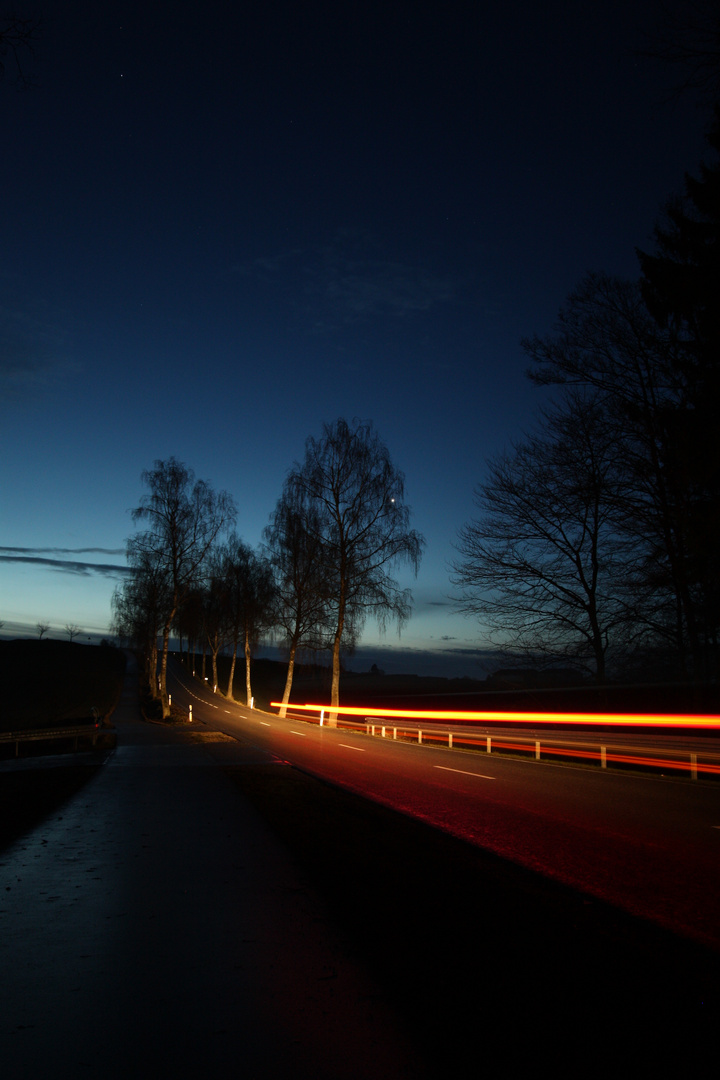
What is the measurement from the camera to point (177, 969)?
407 centimetres

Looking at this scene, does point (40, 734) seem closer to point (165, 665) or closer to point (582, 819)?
point (165, 665)

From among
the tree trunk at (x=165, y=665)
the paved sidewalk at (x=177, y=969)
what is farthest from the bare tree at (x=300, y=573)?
the paved sidewalk at (x=177, y=969)

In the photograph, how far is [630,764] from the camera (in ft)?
57.5

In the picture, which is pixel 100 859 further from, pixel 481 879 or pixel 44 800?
pixel 44 800

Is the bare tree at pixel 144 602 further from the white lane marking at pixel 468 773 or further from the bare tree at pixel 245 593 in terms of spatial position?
the white lane marking at pixel 468 773

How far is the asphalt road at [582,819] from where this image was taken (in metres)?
5.62

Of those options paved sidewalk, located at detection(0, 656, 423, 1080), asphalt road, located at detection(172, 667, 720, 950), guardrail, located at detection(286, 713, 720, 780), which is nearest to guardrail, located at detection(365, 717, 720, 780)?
guardrail, located at detection(286, 713, 720, 780)

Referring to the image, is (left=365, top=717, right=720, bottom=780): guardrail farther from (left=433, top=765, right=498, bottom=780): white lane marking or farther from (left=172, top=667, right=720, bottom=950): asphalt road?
(left=433, top=765, right=498, bottom=780): white lane marking

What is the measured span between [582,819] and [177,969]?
6485 millimetres

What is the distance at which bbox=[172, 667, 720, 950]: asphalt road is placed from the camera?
18.4ft

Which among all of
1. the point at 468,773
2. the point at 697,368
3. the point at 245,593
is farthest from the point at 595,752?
the point at 245,593

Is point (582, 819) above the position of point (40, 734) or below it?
above

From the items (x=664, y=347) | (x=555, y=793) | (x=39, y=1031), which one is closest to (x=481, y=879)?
(x=39, y=1031)

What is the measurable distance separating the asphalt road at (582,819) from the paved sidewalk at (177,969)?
8.30 feet
